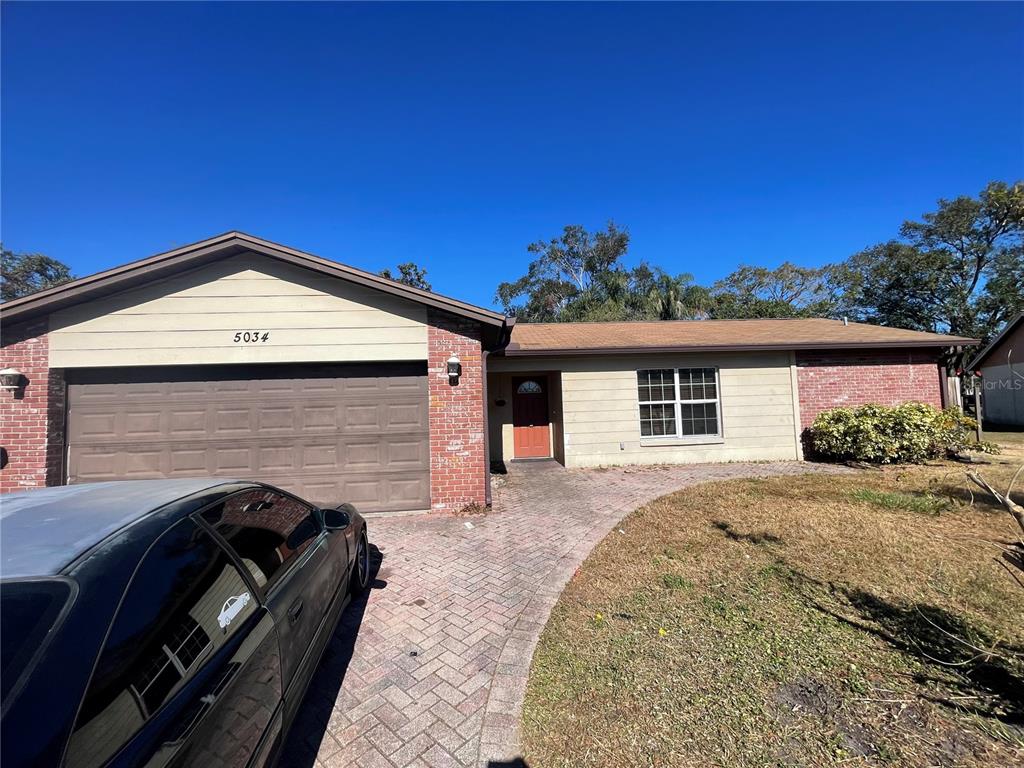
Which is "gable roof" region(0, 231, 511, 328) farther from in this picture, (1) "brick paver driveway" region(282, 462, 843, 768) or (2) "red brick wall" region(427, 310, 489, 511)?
(1) "brick paver driveway" region(282, 462, 843, 768)

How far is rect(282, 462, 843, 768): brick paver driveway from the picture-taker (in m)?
2.50

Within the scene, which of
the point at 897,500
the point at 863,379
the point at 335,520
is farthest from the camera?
the point at 863,379

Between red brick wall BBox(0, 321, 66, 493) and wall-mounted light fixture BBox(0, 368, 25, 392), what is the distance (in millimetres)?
59

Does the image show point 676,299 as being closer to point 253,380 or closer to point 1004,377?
point 1004,377

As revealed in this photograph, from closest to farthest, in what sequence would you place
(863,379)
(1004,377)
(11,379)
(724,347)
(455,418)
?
(11,379), (455,418), (724,347), (863,379), (1004,377)

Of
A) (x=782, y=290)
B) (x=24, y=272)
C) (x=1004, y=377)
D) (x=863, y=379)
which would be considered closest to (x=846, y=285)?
(x=782, y=290)

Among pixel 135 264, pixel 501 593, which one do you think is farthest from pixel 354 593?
pixel 135 264

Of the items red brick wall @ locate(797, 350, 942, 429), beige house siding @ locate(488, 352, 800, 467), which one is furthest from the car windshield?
red brick wall @ locate(797, 350, 942, 429)

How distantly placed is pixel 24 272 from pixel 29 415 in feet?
Answer: 127

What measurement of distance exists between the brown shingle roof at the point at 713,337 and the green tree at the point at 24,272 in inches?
1474

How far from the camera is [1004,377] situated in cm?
1903

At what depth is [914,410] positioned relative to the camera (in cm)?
1002

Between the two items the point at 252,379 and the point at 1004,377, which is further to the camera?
the point at 1004,377

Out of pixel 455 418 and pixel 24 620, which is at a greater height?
pixel 455 418
